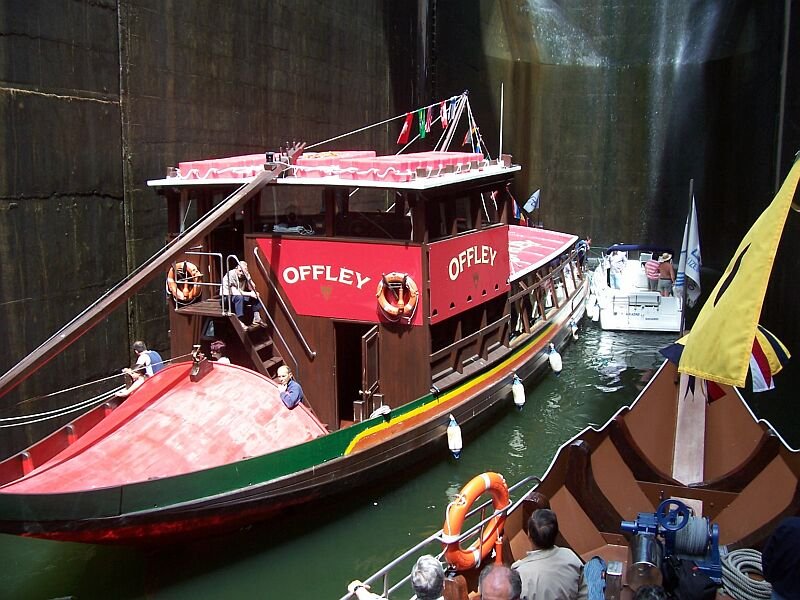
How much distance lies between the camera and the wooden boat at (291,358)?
29.4ft

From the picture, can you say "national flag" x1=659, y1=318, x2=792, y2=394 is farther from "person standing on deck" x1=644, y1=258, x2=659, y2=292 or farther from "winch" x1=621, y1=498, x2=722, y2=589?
"person standing on deck" x1=644, y1=258, x2=659, y2=292

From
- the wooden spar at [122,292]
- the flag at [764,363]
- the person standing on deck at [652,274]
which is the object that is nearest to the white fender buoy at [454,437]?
the wooden spar at [122,292]

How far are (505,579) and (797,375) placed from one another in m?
14.6

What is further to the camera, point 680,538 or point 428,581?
point 680,538

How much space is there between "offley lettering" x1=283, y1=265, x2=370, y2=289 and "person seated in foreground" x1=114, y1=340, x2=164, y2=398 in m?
2.17

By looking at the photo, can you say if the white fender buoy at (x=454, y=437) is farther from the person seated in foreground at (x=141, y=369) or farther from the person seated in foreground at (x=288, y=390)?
the person seated in foreground at (x=141, y=369)

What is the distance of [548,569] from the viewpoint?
518 cm

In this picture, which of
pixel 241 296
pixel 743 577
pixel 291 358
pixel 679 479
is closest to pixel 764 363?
pixel 679 479

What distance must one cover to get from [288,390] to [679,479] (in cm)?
483

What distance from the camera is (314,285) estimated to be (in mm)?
11844

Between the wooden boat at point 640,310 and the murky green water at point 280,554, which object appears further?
the wooden boat at point 640,310

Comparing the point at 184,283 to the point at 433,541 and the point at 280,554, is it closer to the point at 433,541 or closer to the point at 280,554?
the point at 280,554

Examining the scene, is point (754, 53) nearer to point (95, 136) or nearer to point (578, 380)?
point (578, 380)

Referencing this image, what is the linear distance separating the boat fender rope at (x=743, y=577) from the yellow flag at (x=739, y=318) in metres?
1.44
